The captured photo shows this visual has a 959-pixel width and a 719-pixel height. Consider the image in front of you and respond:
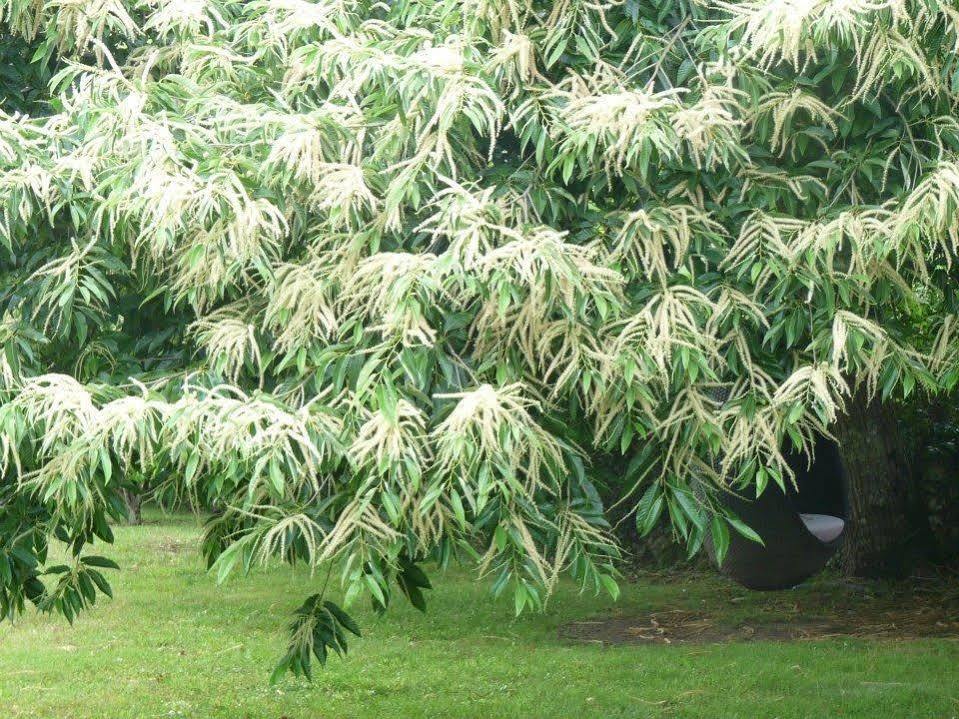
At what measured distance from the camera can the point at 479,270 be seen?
2658 millimetres

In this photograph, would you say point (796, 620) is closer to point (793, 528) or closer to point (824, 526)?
point (793, 528)

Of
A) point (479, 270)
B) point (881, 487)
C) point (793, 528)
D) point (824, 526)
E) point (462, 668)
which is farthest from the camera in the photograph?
point (824, 526)

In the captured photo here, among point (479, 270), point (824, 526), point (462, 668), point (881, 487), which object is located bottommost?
point (462, 668)

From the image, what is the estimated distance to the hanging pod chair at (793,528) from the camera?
8.17m

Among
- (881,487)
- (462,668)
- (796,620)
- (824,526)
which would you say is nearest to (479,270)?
(462,668)

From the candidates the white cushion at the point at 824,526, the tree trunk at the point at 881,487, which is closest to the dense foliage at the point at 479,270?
the tree trunk at the point at 881,487

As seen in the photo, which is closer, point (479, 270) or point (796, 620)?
point (479, 270)

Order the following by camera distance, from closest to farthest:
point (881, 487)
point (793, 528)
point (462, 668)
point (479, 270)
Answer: point (479, 270) < point (462, 668) < point (793, 528) < point (881, 487)

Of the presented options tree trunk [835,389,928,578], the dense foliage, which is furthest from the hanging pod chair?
the dense foliage

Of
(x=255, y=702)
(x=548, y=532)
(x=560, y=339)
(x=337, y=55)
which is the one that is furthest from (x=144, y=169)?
(x=255, y=702)

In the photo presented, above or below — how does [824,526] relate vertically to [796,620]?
above

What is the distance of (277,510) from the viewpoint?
9.09 feet

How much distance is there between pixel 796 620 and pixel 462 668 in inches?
99.6

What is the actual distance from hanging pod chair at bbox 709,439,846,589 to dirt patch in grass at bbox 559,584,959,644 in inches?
9.3
